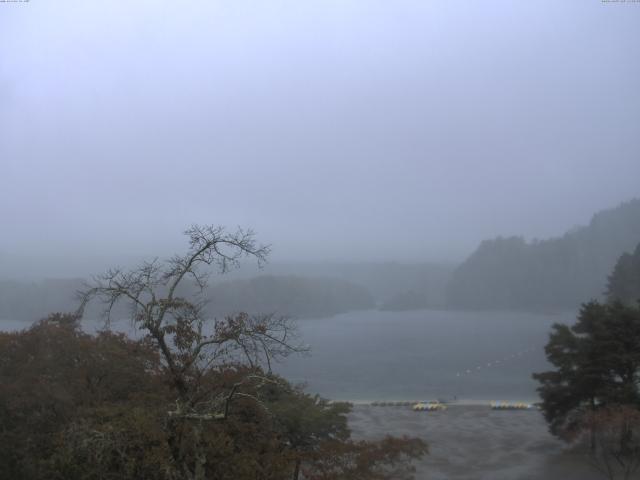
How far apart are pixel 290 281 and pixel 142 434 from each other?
2974 inches

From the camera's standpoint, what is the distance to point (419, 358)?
195 ft

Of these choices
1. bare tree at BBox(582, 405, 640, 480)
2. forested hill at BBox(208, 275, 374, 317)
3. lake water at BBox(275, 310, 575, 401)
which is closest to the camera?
bare tree at BBox(582, 405, 640, 480)

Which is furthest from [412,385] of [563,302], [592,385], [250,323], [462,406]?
[563,302]

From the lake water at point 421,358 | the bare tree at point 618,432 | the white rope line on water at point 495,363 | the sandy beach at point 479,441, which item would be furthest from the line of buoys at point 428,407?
the white rope line on water at point 495,363

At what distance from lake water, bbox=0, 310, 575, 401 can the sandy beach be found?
5.80 metres

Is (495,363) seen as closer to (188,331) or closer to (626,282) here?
(626,282)

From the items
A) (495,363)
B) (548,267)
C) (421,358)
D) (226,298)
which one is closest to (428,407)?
(226,298)

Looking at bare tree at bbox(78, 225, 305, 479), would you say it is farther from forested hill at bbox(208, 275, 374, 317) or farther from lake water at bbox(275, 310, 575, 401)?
lake water at bbox(275, 310, 575, 401)

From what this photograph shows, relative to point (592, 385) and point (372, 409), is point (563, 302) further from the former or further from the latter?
point (592, 385)

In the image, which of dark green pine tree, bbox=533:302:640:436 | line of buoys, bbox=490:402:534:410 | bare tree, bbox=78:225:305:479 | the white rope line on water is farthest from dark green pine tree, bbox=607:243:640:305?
bare tree, bbox=78:225:305:479

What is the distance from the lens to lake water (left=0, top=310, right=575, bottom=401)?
41.4 m

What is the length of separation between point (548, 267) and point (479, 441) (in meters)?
101

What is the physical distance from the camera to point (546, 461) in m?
19.7

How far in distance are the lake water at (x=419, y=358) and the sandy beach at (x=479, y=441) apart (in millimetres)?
5801
